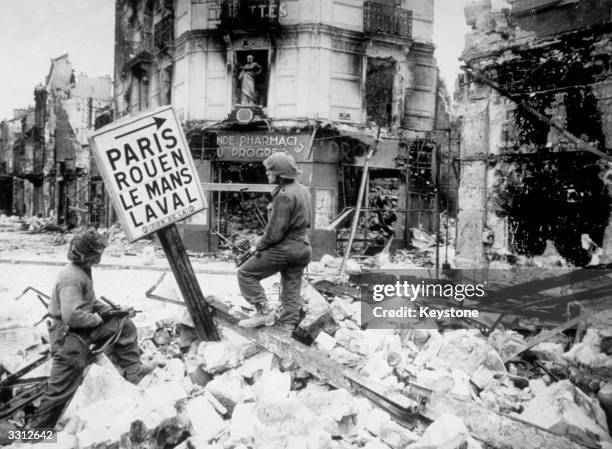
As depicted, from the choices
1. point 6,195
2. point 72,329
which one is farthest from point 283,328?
point 6,195

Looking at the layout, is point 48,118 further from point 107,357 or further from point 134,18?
point 107,357

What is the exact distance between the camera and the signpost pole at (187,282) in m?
4.24

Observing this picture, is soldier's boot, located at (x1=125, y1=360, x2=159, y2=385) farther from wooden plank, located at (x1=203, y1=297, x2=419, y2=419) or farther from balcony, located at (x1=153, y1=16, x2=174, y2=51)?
balcony, located at (x1=153, y1=16, x2=174, y2=51)

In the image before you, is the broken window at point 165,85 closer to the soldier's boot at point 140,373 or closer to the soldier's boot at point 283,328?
the soldier's boot at point 140,373

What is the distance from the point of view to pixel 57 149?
28875 millimetres

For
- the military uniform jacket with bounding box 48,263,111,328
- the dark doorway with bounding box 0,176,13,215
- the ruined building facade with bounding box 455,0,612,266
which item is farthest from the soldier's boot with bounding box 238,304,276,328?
the dark doorway with bounding box 0,176,13,215

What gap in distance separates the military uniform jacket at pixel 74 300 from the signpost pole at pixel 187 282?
0.76m

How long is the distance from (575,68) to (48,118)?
3232 centimetres

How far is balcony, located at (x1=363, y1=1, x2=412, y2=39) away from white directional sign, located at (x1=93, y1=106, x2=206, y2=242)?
1343 centimetres

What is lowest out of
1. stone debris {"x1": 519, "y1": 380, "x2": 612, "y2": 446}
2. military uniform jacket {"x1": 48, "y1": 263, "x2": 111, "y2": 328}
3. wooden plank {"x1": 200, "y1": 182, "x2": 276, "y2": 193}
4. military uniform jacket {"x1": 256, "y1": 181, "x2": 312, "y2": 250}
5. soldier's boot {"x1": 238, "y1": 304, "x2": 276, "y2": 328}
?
stone debris {"x1": 519, "y1": 380, "x2": 612, "y2": 446}

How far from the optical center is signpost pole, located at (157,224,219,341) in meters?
4.24

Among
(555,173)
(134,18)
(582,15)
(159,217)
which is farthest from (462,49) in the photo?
(134,18)

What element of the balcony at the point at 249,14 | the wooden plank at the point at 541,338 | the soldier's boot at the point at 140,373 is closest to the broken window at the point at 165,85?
the balcony at the point at 249,14
